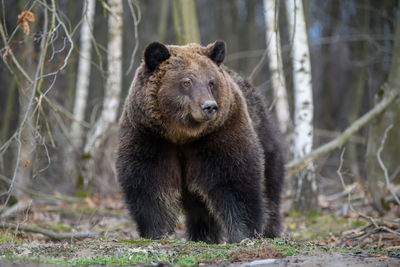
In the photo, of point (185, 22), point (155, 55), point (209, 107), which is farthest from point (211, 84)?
point (185, 22)

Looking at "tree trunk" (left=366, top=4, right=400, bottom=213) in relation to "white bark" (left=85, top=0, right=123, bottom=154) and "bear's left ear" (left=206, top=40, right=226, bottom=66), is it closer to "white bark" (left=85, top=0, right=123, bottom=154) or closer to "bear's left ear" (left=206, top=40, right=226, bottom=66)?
"bear's left ear" (left=206, top=40, right=226, bottom=66)

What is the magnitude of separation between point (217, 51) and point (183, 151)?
4.92ft

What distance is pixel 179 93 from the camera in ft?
19.8

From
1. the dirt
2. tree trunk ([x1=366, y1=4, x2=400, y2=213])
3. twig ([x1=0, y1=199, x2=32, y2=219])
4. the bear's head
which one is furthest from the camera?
tree trunk ([x1=366, y1=4, x2=400, y2=213])

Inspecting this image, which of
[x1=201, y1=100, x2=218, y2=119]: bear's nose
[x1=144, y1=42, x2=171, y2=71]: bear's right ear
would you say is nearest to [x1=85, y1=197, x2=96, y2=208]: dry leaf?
[x1=144, y1=42, x2=171, y2=71]: bear's right ear

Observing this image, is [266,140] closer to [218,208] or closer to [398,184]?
[218,208]

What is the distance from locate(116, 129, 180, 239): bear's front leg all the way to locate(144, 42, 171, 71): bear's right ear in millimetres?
985

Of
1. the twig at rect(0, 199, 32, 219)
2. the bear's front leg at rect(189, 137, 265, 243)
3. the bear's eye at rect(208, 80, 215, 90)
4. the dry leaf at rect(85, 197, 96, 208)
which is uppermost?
the bear's eye at rect(208, 80, 215, 90)

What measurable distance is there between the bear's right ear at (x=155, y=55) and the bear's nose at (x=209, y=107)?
1.01 m

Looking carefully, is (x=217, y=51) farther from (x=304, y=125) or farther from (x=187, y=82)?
(x=304, y=125)

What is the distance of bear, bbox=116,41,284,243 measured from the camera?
6086 mm

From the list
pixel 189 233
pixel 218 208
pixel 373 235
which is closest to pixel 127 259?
pixel 218 208

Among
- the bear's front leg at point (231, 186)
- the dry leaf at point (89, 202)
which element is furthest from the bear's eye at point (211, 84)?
the dry leaf at point (89, 202)

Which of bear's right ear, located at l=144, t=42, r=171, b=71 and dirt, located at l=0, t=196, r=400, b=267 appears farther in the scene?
bear's right ear, located at l=144, t=42, r=171, b=71
